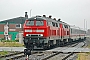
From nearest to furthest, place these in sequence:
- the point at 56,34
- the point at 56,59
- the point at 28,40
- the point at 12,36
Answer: the point at 56,59 < the point at 28,40 < the point at 56,34 < the point at 12,36

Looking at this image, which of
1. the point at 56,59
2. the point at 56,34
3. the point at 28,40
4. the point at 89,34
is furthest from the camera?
the point at 89,34

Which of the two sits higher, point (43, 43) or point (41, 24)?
point (41, 24)

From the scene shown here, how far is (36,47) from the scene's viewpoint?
27.0 meters

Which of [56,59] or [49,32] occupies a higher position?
[49,32]

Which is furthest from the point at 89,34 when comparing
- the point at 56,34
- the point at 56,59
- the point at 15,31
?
the point at 56,59

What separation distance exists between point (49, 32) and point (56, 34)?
13.9ft

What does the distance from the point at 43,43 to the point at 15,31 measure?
46.9 m

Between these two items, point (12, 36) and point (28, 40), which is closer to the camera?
point (28, 40)

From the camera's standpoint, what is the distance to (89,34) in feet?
490

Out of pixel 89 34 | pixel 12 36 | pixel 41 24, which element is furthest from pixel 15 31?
pixel 89 34

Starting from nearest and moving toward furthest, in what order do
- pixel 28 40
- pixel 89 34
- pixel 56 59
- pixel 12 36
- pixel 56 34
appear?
pixel 56 59
pixel 28 40
pixel 56 34
pixel 12 36
pixel 89 34

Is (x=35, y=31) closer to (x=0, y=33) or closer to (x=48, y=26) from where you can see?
(x=48, y=26)

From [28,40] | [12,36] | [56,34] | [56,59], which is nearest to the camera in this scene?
[56,59]

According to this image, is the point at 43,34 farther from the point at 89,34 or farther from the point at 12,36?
the point at 89,34
